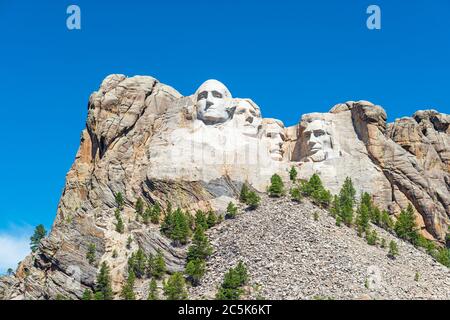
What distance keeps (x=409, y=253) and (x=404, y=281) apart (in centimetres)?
562

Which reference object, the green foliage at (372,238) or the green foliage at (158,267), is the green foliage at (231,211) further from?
the green foliage at (372,238)

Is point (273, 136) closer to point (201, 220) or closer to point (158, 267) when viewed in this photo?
point (201, 220)

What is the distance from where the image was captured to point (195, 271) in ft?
217

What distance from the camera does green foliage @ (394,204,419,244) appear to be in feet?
246

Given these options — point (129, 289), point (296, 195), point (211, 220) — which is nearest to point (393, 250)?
point (296, 195)

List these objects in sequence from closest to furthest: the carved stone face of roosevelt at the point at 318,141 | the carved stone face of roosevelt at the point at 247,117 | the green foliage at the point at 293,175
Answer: the green foliage at the point at 293,175
the carved stone face of roosevelt at the point at 247,117
the carved stone face of roosevelt at the point at 318,141

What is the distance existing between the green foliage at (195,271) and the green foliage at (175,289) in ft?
2.47

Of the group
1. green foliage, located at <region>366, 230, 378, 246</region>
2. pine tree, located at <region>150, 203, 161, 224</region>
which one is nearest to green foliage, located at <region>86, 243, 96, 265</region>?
pine tree, located at <region>150, 203, 161, 224</region>

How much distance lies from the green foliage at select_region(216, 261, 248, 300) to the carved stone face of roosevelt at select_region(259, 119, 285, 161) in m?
16.6

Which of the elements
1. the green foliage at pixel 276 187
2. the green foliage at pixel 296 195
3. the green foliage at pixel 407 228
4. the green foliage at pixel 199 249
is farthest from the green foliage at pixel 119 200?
the green foliage at pixel 407 228

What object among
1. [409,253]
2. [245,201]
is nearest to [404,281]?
[409,253]

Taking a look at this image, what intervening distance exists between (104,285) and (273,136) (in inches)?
816

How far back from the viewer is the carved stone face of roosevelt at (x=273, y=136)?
8081 cm
